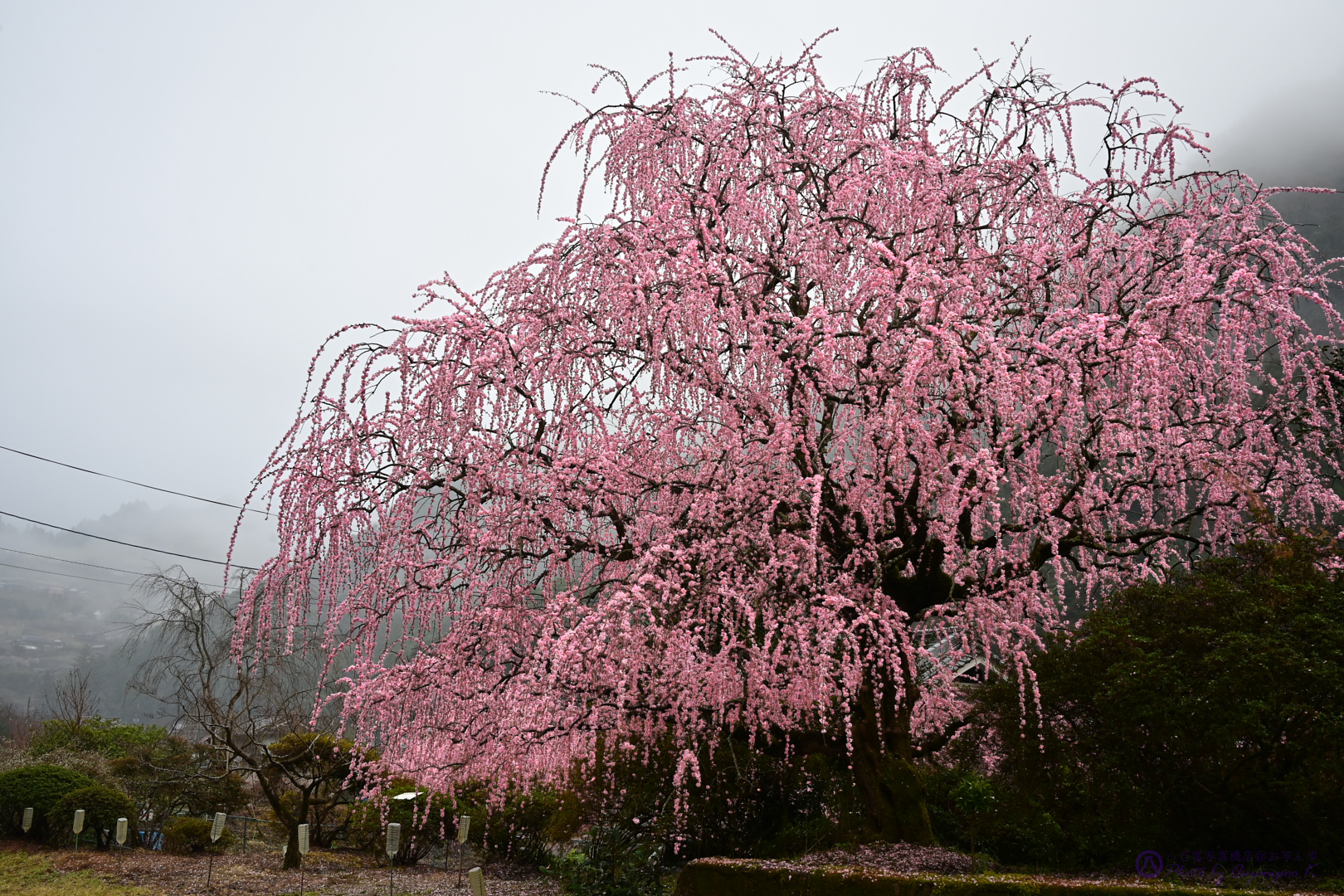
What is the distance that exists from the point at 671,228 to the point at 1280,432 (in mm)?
5102

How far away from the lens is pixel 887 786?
6.05 metres

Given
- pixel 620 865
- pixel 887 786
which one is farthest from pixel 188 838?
pixel 887 786

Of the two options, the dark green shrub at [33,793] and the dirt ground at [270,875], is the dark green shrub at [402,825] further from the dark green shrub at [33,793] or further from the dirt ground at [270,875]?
the dark green shrub at [33,793]

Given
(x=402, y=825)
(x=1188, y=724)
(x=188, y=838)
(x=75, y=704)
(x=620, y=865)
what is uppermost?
(x=1188, y=724)

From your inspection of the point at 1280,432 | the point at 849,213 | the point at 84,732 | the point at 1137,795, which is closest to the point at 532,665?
the point at 849,213

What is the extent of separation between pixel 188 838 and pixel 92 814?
5.48ft

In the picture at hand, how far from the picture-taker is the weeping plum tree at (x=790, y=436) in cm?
463

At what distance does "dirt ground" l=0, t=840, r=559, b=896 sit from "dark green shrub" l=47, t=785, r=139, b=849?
38cm

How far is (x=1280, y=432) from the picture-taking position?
6.17 m

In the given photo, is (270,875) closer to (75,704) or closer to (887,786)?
(887,786)

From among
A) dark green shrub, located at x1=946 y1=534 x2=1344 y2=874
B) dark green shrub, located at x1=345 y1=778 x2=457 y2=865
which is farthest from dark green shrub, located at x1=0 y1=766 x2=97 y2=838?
dark green shrub, located at x1=946 y1=534 x2=1344 y2=874

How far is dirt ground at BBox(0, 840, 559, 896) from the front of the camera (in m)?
11.1

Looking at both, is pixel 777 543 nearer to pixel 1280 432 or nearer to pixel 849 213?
pixel 849 213

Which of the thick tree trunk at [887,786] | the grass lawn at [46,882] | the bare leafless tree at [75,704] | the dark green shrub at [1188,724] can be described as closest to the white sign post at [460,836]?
the grass lawn at [46,882]
